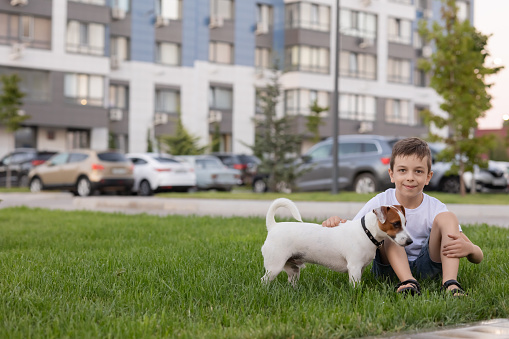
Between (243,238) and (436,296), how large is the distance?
168 inches

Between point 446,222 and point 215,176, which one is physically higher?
point 446,222

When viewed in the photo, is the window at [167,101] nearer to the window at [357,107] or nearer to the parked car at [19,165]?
the window at [357,107]

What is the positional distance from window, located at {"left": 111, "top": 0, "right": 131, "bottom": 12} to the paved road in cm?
2504

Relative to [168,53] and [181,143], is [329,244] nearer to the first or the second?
[181,143]

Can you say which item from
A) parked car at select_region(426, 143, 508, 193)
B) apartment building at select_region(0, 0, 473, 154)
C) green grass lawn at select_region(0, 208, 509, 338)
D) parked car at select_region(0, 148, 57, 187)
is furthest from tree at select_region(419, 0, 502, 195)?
apartment building at select_region(0, 0, 473, 154)

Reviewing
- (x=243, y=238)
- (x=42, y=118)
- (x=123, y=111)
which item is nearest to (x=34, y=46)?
(x=42, y=118)

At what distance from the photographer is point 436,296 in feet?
15.3

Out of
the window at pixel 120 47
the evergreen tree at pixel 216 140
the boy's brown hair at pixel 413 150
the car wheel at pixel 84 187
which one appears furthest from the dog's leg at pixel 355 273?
the window at pixel 120 47

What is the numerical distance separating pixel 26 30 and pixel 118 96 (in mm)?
7442

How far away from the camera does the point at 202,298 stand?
4805 millimetres

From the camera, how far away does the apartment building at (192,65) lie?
4084 cm

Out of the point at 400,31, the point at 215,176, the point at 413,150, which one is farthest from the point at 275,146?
the point at 400,31

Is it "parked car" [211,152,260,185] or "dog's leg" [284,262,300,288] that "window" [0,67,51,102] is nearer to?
"parked car" [211,152,260,185]

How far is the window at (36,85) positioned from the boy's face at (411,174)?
37.9m
